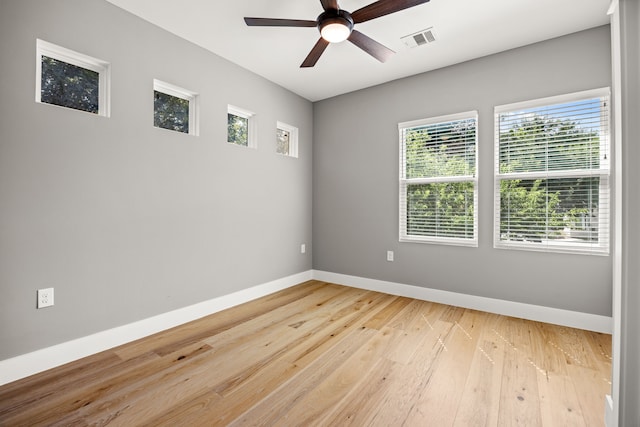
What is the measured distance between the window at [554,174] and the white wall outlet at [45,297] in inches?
157

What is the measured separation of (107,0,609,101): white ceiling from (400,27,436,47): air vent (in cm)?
5

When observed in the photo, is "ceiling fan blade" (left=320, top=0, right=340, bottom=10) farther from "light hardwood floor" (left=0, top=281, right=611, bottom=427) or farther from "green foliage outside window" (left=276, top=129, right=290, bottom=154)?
"light hardwood floor" (left=0, top=281, right=611, bottom=427)

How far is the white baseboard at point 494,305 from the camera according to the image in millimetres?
2750

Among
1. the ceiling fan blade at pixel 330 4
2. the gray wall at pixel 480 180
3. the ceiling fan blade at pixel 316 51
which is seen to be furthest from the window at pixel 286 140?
the ceiling fan blade at pixel 330 4

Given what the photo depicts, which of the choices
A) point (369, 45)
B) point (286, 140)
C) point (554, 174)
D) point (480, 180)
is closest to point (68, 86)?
point (369, 45)

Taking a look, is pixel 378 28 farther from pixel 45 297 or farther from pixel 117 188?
pixel 45 297

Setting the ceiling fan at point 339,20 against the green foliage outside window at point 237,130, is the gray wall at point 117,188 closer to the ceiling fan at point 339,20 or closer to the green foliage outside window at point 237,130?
the green foliage outside window at point 237,130

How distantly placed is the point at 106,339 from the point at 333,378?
1.86m

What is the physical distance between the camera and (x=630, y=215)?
4.09 ft

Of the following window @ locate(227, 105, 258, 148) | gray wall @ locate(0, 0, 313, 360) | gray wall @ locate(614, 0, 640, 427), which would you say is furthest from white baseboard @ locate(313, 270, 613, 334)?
window @ locate(227, 105, 258, 148)

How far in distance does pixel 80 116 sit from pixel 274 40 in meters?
1.84

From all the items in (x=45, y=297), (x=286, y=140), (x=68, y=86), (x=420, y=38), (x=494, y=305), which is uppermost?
(x=420, y=38)

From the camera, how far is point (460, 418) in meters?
1.62

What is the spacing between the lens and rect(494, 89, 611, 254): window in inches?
107
